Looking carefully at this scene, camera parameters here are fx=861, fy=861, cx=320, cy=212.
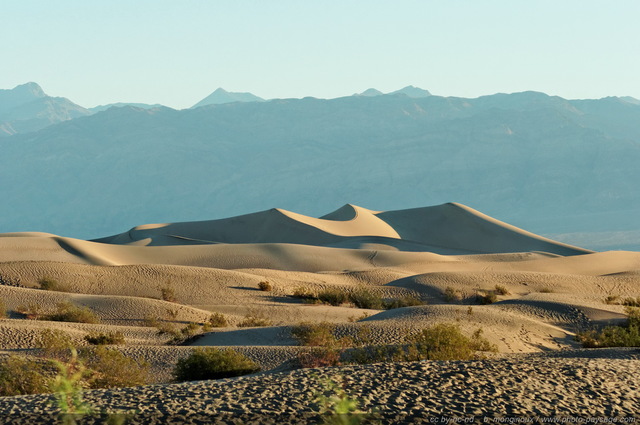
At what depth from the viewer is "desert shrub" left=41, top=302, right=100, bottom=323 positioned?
2066cm

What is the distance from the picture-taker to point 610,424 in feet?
25.6

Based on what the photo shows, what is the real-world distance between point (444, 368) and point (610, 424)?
2.29 metres

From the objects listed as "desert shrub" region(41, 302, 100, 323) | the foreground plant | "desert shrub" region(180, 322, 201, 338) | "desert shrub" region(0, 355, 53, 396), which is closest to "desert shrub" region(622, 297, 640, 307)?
"desert shrub" region(180, 322, 201, 338)

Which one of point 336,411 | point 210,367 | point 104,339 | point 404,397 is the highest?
point 336,411

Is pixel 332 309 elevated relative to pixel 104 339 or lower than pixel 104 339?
lower

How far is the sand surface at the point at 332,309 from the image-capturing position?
28.2ft

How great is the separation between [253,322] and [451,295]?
Answer: 10904mm

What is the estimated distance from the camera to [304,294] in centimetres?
2906

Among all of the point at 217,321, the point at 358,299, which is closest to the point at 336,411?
the point at 217,321

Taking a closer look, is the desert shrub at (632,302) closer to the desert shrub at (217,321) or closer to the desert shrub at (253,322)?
the desert shrub at (253,322)

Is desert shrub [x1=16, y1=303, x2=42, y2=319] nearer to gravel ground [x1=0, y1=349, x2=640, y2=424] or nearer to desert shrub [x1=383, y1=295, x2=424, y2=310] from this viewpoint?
desert shrub [x1=383, y1=295, x2=424, y2=310]

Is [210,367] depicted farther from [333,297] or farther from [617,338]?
[333,297]

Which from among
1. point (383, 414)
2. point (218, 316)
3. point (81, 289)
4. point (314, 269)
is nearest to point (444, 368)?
point (383, 414)

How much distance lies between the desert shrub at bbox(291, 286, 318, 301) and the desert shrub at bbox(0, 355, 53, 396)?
17556mm
